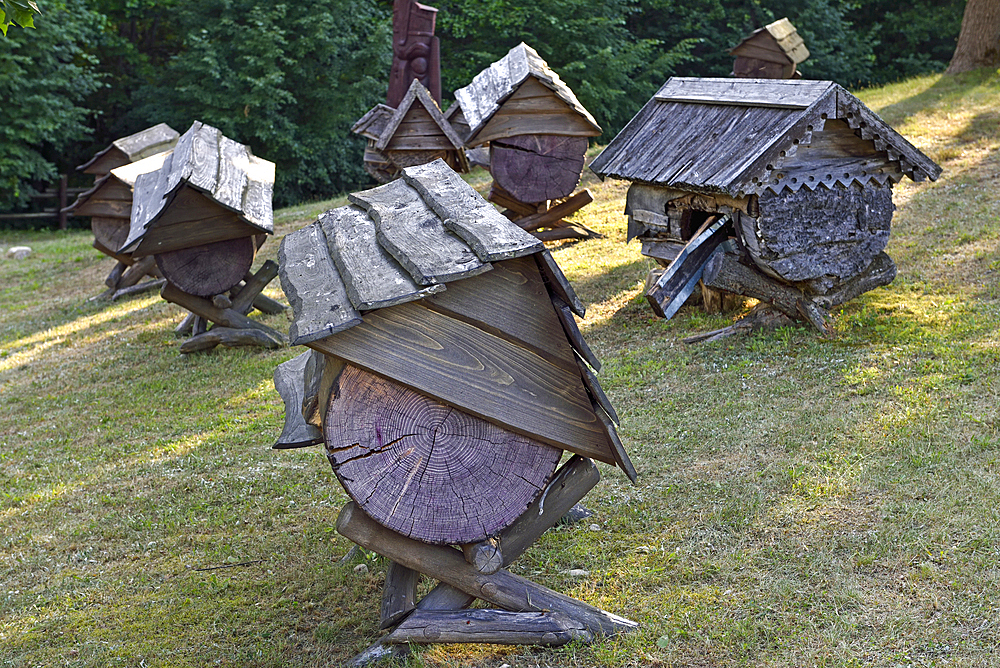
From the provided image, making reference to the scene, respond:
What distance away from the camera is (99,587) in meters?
4.93

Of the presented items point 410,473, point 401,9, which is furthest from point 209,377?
point 401,9

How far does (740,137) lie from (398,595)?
17.1ft

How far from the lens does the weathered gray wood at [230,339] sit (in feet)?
30.5

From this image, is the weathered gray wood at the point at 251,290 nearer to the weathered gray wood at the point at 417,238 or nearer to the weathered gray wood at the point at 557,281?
the weathered gray wood at the point at 417,238

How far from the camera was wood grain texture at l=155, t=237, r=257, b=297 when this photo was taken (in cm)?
880

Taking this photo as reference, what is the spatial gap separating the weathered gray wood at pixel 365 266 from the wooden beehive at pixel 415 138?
8.47 m

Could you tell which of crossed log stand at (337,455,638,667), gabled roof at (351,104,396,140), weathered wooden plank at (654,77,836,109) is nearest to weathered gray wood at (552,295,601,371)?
crossed log stand at (337,455,638,667)

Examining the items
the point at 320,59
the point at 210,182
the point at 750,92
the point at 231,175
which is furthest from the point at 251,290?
the point at 320,59

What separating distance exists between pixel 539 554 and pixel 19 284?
1293 cm

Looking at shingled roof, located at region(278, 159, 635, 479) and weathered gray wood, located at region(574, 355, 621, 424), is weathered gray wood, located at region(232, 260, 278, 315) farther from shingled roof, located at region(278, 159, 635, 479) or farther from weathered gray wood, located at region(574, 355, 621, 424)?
weathered gray wood, located at region(574, 355, 621, 424)

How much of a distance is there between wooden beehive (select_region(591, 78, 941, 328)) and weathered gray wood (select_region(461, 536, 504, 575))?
4.12 m

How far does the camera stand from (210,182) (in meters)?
8.55

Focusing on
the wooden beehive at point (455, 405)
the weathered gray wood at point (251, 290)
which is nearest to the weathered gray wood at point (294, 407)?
the wooden beehive at point (455, 405)

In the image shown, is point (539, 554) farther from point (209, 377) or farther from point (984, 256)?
point (984, 256)
